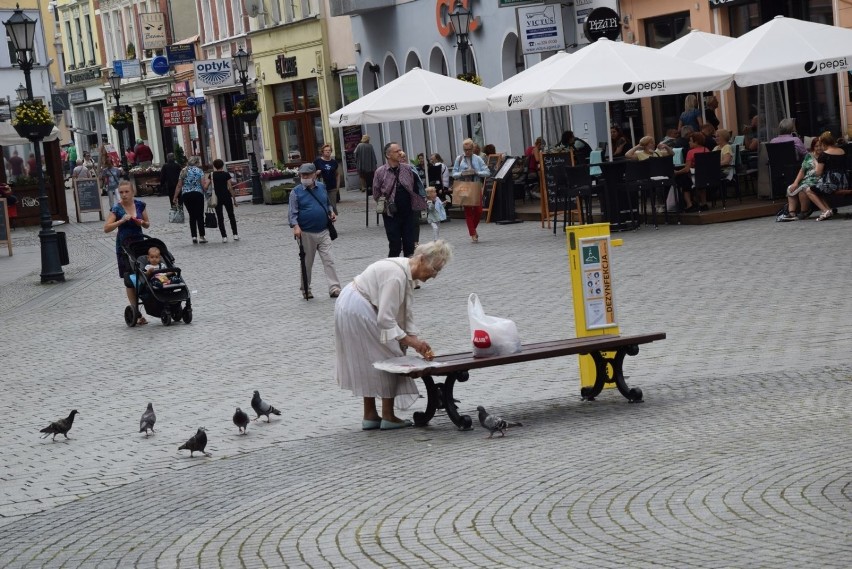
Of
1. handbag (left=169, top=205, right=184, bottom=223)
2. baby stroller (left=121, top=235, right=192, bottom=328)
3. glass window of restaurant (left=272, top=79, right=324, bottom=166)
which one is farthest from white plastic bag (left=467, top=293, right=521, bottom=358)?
glass window of restaurant (left=272, top=79, right=324, bottom=166)

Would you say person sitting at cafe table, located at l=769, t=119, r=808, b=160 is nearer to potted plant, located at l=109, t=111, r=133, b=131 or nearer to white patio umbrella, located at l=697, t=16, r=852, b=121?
white patio umbrella, located at l=697, t=16, r=852, b=121

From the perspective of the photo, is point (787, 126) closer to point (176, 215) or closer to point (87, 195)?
point (176, 215)

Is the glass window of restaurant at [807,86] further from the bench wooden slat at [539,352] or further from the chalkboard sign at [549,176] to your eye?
the bench wooden slat at [539,352]

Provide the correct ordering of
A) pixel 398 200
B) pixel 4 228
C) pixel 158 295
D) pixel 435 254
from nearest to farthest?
1. pixel 435 254
2. pixel 158 295
3. pixel 398 200
4. pixel 4 228

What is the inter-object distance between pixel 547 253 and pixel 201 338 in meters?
7.10

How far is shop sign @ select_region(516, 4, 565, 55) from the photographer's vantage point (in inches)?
1251

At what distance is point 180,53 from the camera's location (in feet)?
187

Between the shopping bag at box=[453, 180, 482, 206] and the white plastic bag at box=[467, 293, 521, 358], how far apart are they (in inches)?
552

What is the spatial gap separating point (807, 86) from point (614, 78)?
21.3 feet

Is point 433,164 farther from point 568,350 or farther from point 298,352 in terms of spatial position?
point 568,350

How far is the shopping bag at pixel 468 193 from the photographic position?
24.0m

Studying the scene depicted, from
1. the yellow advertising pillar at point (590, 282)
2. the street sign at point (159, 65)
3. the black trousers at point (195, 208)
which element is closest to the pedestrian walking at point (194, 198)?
the black trousers at point (195, 208)

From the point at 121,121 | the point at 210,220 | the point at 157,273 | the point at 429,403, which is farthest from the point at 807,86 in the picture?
the point at 121,121

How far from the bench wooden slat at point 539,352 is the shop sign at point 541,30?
22.0 meters
